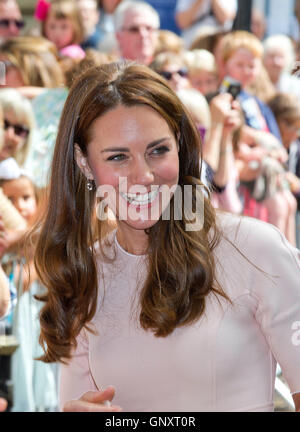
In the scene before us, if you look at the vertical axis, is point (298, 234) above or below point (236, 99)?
below

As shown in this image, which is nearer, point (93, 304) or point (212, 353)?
point (212, 353)

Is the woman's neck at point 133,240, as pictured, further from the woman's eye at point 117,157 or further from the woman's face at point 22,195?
the woman's face at point 22,195

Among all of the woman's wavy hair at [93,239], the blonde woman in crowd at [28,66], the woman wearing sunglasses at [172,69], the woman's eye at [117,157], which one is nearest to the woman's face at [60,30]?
the blonde woman in crowd at [28,66]

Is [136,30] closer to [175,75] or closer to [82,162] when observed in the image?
[175,75]

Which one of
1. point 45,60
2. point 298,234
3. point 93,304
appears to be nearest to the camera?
point 93,304

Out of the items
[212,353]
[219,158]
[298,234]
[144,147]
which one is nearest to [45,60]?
[219,158]

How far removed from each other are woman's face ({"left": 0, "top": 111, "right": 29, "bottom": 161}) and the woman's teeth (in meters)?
1.13

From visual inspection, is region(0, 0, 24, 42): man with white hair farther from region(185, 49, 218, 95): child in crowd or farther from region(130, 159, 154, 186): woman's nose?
region(130, 159, 154, 186): woman's nose

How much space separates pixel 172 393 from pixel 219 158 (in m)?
1.40

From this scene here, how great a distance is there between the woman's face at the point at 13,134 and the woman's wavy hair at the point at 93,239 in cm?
99

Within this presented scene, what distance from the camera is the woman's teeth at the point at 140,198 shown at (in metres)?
1.19
